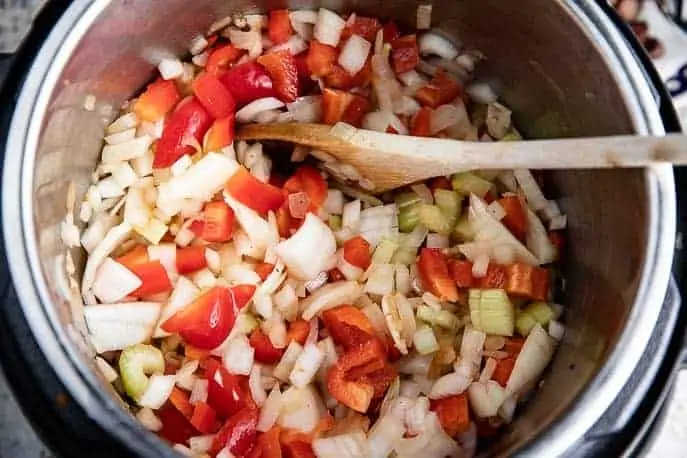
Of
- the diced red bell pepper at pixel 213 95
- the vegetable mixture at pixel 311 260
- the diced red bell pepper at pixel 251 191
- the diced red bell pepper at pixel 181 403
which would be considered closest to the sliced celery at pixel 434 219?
the vegetable mixture at pixel 311 260

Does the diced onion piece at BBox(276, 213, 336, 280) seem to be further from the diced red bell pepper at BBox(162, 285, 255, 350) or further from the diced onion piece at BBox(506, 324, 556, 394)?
the diced onion piece at BBox(506, 324, 556, 394)

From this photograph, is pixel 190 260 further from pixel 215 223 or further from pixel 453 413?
pixel 453 413

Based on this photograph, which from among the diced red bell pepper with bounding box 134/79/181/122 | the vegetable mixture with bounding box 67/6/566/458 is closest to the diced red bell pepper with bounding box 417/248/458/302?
the vegetable mixture with bounding box 67/6/566/458

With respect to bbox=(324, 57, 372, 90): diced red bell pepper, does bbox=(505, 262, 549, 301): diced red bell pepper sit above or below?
→ below

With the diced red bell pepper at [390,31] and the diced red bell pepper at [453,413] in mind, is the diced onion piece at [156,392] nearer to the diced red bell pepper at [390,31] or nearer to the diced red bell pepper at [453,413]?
the diced red bell pepper at [453,413]

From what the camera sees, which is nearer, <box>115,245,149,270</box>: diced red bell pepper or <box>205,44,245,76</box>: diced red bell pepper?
<box>115,245,149,270</box>: diced red bell pepper

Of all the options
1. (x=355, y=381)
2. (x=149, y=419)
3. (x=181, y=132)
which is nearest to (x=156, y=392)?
(x=149, y=419)

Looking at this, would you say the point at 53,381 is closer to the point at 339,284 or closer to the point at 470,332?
the point at 339,284
